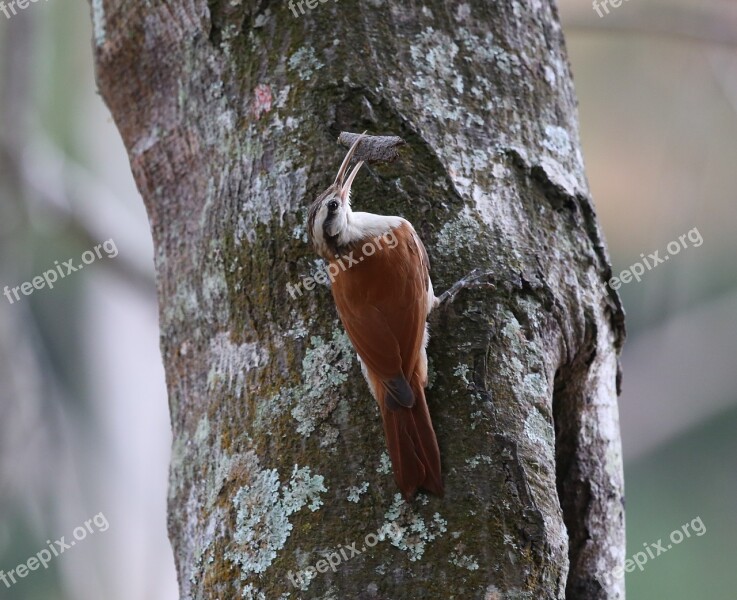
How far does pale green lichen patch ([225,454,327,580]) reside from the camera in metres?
1.79

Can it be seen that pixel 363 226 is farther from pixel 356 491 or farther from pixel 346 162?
pixel 356 491

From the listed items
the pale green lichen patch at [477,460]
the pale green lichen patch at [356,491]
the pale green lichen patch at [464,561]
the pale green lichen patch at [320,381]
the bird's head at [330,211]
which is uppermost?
the bird's head at [330,211]

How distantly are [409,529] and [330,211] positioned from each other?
796 millimetres

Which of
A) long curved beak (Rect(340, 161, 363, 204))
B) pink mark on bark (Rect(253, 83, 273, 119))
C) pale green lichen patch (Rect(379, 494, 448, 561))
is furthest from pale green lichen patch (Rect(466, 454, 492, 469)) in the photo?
pink mark on bark (Rect(253, 83, 273, 119))

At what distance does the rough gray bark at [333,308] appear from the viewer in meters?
1.77

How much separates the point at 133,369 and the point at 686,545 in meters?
4.26

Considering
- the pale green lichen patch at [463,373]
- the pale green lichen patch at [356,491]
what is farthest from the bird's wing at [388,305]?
the pale green lichen patch at [356,491]

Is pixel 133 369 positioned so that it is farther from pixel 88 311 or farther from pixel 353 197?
pixel 353 197

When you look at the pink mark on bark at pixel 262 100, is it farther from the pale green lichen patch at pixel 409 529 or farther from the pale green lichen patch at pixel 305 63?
the pale green lichen patch at pixel 409 529

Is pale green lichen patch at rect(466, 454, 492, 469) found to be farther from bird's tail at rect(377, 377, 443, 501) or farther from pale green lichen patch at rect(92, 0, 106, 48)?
pale green lichen patch at rect(92, 0, 106, 48)

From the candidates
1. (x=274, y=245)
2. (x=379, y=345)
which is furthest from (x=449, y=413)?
(x=274, y=245)

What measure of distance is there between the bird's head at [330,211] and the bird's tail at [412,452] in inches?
18.6

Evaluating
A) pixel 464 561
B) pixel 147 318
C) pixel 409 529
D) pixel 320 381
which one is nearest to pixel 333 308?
pixel 320 381

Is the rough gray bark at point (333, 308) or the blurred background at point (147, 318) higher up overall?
the blurred background at point (147, 318)
